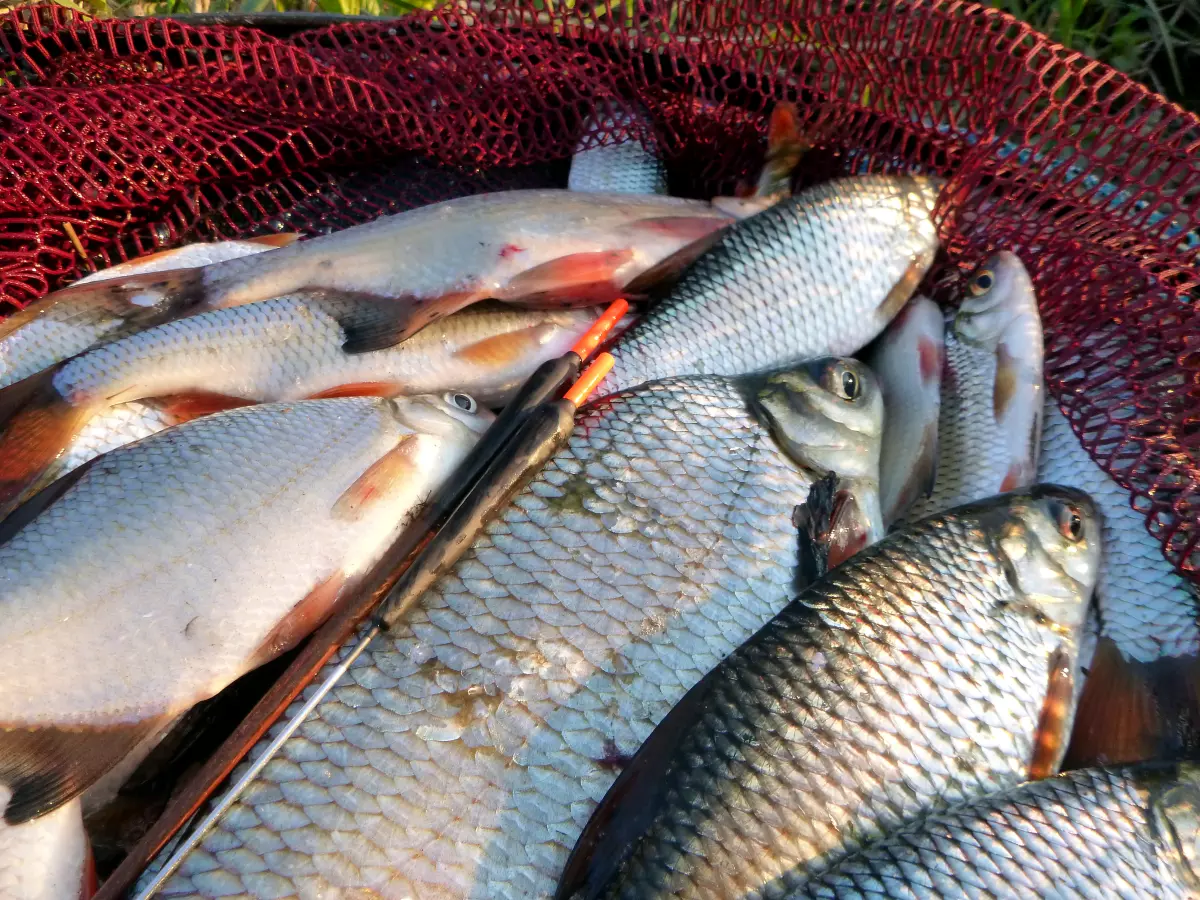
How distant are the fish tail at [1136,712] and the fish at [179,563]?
1278 mm

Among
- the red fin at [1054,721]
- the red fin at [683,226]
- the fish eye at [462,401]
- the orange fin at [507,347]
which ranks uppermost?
the red fin at [683,226]

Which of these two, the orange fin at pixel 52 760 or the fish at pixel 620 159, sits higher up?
the fish at pixel 620 159

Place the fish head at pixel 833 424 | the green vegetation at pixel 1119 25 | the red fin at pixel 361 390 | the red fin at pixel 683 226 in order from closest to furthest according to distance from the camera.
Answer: the fish head at pixel 833 424
the red fin at pixel 361 390
the red fin at pixel 683 226
the green vegetation at pixel 1119 25

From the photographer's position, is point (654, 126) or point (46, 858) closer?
point (46, 858)

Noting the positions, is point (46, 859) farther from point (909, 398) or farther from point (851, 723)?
point (909, 398)

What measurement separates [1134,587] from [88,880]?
1.91 metres

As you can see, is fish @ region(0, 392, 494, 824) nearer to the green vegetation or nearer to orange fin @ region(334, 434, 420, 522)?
orange fin @ region(334, 434, 420, 522)

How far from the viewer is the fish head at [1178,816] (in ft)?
3.78

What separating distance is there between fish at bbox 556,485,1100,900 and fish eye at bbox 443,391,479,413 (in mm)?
821

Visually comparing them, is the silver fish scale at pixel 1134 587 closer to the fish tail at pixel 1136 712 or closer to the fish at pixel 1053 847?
the fish tail at pixel 1136 712

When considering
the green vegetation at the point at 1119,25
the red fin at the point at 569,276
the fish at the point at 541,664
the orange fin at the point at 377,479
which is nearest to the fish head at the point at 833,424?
the fish at the point at 541,664

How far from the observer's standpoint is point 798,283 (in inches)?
80.0

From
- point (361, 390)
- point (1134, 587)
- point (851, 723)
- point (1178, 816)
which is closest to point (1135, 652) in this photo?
point (1134, 587)

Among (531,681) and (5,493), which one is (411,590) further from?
(5,493)
